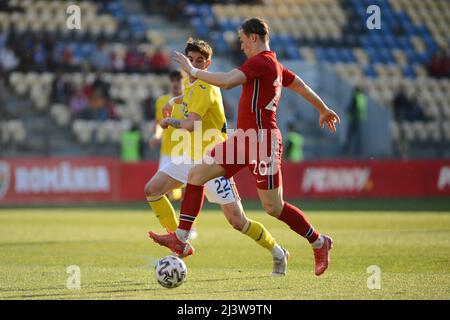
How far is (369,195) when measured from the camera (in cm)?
2631

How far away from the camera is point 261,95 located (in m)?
9.33

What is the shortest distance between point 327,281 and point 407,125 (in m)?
21.7

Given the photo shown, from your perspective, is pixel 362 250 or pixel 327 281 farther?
pixel 362 250

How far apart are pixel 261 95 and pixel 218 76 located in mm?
572

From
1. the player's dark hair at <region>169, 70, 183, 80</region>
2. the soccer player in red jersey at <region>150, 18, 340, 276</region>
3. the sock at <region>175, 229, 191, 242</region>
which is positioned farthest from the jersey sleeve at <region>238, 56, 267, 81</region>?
the player's dark hair at <region>169, 70, 183, 80</region>

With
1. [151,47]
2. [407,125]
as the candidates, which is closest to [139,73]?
[151,47]

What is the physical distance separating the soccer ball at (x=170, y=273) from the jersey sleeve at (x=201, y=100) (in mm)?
1904

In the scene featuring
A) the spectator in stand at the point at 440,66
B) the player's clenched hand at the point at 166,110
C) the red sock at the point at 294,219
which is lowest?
the red sock at the point at 294,219

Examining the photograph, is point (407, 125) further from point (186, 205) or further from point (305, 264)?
point (186, 205)

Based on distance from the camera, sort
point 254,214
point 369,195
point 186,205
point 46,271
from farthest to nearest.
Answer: point 369,195, point 254,214, point 46,271, point 186,205

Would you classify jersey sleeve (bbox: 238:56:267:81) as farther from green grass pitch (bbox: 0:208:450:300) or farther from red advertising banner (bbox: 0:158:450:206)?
red advertising banner (bbox: 0:158:450:206)

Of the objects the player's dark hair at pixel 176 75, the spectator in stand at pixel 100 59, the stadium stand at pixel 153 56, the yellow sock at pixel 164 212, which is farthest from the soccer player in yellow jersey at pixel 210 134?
the spectator in stand at pixel 100 59

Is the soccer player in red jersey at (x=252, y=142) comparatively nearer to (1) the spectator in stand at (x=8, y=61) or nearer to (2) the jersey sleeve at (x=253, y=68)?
(2) the jersey sleeve at (x=253, y=68)

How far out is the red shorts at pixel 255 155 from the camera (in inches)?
365
